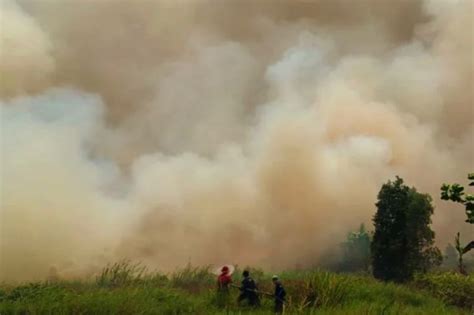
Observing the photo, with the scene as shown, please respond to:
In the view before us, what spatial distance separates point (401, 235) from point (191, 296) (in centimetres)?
2237

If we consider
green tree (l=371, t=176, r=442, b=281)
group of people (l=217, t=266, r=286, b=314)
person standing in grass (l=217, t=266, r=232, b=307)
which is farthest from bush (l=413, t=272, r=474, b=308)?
person standing in grass (l=217, t=266, r=232, b=307)

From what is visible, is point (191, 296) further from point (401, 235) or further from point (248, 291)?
point (401, 235)

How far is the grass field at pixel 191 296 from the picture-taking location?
1534 centimetres

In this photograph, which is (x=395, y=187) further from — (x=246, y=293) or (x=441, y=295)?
(x=246, y=293)

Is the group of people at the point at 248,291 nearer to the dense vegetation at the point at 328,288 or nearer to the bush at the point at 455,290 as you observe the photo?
the dense vegetation at the point at 328,288

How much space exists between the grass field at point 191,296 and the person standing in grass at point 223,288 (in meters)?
0.28

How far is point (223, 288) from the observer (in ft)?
60.3

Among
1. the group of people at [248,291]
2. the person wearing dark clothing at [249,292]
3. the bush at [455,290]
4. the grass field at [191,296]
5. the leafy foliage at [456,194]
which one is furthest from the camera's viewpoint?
the bush at [455,290]

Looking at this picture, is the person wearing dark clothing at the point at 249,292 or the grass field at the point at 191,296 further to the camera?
the person wearing dark clothing at the point at 249,292

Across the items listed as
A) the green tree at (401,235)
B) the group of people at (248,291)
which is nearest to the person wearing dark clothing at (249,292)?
the group of people at (248,291)

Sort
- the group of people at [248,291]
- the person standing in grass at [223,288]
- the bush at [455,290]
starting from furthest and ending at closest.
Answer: the bush at [455,290]
the person standing in grass at [223,288]
the group of people at [248,291]

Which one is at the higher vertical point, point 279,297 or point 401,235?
Answer: point 401,235

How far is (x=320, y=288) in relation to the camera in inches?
719

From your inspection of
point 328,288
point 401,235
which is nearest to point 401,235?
point 401,235
